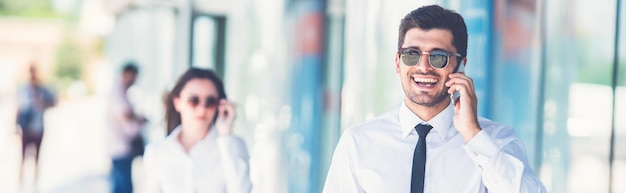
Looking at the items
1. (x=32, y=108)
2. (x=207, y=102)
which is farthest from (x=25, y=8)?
(x=207, y=102)

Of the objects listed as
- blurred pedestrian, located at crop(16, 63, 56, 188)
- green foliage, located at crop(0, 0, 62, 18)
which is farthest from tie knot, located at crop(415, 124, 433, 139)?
Answer: green foliage, located at crop(0, 0, 62, 18)

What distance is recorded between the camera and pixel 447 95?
2.11m

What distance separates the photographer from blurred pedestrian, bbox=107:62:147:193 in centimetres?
523

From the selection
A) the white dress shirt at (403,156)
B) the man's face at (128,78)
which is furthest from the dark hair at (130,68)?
the white dress shirt at (403,156)

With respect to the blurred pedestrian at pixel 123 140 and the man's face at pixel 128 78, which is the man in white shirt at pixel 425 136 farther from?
the man's face at pixel 128 78

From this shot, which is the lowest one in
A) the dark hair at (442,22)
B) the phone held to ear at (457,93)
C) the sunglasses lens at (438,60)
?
the phone held to ear at (457,93)

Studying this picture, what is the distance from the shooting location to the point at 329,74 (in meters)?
5.46

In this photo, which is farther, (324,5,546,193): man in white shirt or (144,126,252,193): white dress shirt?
(144,126,252,193): white dress shirt

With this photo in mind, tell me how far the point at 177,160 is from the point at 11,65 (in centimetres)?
891

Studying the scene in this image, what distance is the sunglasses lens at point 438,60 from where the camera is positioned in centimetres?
205

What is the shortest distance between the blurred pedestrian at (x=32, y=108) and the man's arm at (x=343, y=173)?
15.8ft

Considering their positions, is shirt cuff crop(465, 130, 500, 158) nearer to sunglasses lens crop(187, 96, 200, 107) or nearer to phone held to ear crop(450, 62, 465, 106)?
phone held to ear crop(450, 62, 465, 106)

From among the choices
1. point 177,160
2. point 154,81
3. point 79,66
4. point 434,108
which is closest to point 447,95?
point 434,108

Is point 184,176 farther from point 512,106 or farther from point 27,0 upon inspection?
point 27,0
